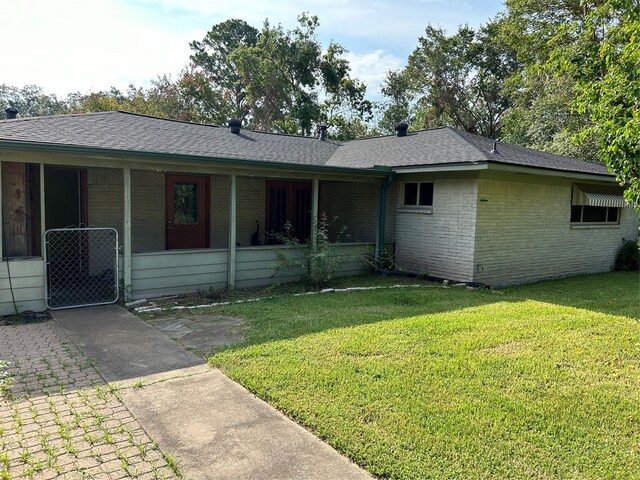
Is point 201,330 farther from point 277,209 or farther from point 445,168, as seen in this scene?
point 277,209

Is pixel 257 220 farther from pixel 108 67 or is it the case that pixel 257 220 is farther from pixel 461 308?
pixel 108 67

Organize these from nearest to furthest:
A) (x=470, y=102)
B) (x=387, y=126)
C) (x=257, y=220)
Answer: (x=257, y=220), (x=470, y=102), (x=387, y=126)

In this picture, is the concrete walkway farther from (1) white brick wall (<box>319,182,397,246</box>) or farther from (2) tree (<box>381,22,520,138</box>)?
(2) tree (<box>381,22,520,138</box>)

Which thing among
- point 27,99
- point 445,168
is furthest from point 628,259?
point 27,99

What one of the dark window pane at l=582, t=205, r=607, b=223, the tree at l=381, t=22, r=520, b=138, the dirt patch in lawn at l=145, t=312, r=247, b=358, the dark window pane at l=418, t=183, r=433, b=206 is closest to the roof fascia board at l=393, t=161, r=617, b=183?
the dark window pane at l=418, t=183, r=433, b=206

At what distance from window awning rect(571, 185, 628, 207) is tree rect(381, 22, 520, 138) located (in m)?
16.9

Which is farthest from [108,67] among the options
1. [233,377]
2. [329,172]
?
[233,377]

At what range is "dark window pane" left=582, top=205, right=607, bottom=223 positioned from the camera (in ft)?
39.1

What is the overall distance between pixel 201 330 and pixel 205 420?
2.55 meters

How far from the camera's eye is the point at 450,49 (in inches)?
1094

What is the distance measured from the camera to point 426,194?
33.7 ft

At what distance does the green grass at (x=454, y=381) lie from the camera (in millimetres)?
3068

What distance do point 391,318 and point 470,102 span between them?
26.0 meters

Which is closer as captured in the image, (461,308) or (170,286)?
(461,308)
